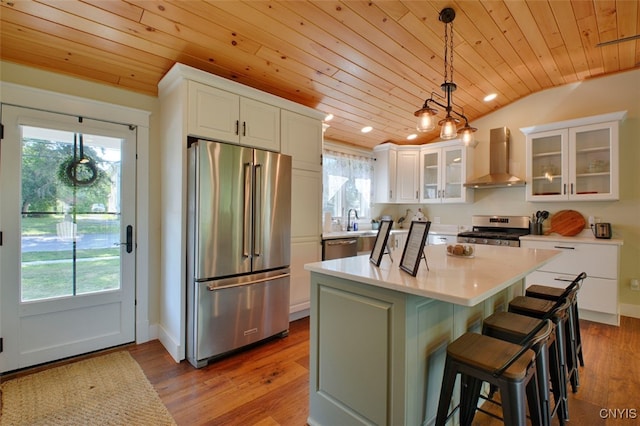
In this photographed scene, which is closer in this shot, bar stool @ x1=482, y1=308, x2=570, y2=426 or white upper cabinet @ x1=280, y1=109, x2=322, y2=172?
bar stool @ x1=482, y1=308, x2=570, y2=426

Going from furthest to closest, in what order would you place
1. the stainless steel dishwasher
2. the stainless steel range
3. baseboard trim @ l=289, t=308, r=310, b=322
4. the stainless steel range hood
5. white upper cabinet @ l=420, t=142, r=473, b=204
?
white upper cabinet @ l=420, t=142, r=473, b=204, the stainless steel range hood, the stainless steel range, the stainless steel dishwasher, baseboard trim @ l=289, t=308, r=310, b=322

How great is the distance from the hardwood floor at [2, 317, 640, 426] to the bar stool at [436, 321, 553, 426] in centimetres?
49

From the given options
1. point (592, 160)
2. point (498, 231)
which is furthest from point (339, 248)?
point (592, 160)

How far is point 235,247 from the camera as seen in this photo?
8.42 feet

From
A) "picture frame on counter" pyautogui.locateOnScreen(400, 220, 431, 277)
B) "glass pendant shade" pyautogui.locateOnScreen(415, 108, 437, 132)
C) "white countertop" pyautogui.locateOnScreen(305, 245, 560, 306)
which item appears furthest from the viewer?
"glass pendant shade" pyautogui.locateOnScreen(415, 108, 437, 132)

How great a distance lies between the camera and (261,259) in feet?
9.02

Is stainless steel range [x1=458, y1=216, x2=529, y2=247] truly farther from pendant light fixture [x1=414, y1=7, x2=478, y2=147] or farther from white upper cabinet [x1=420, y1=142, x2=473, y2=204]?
pendant light fixture [x1=414, y1=7, x2=478, y2=147]

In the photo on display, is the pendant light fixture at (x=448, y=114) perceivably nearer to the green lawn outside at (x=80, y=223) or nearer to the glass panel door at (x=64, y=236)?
the glass panel door at (x=64, y=236)

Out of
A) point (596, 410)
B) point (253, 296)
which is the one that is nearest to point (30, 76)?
point (253, 296)

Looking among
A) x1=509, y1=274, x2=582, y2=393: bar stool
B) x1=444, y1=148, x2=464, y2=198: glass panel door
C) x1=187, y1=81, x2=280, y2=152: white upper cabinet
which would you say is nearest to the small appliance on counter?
x1=444, y1=148, x2=464, y2=198: glass panel door

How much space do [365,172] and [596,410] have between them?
4017mm

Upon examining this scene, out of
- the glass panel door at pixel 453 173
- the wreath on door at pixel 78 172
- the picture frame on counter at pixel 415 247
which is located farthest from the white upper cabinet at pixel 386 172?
the wreath on door at pixel 78 172

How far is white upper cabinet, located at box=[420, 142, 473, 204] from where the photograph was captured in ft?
15.1

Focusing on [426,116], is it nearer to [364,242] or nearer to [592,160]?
[364,242]
